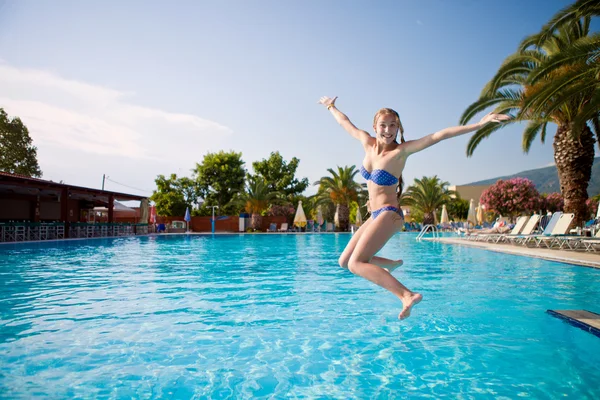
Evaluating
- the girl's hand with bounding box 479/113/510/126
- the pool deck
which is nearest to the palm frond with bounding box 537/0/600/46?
the pool deck

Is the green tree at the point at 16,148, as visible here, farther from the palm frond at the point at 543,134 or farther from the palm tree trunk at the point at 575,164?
the palm tree trunk at the point at 575,164

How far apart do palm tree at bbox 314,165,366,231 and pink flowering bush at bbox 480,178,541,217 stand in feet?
38.4

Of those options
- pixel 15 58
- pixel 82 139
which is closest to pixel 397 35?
pixel 15 58

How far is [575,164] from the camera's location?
1455 centimetres

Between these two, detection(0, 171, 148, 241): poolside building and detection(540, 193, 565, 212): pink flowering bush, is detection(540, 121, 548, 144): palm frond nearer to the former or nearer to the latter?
detection(0, 171, 148, 241): poolside building

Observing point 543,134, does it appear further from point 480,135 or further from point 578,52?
point 578,52

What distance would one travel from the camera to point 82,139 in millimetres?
28000

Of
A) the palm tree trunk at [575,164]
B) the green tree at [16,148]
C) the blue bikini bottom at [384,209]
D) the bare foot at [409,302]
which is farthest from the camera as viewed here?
the green tree at [16,148]

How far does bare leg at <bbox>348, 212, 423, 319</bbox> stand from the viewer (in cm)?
296

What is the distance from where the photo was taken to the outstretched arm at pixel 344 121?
3502 millimetres

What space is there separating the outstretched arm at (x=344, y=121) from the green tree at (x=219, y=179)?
40.8 metres

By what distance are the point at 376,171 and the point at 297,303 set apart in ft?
10.2

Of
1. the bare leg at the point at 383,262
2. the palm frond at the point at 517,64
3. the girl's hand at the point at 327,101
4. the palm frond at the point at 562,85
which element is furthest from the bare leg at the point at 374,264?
the palm frond at the point at 517,64

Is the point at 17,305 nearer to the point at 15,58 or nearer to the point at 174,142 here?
the point at 15,58
